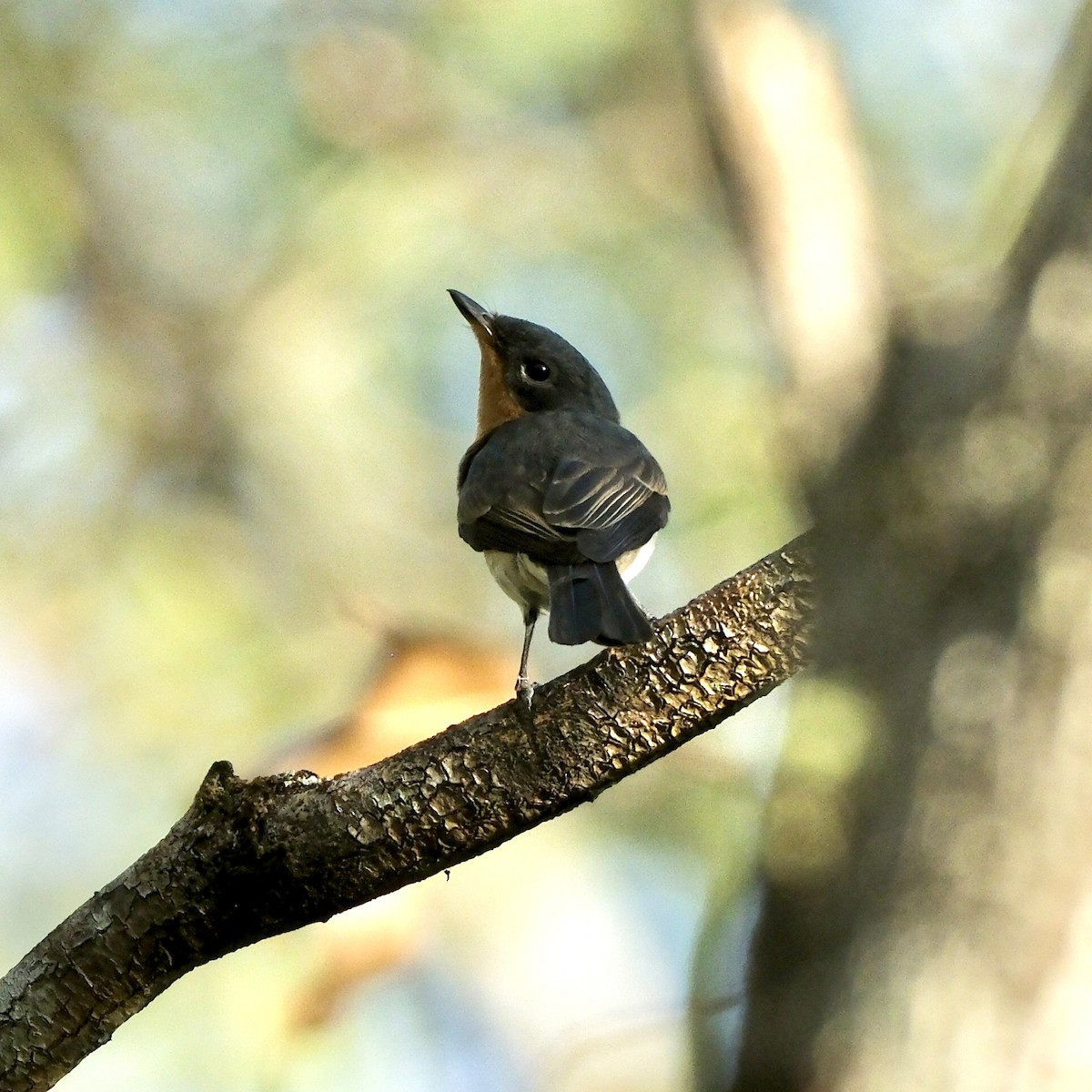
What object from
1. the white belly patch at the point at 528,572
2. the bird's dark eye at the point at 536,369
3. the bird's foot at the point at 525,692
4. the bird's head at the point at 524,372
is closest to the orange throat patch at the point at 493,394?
the bird's head at the point at 524,372

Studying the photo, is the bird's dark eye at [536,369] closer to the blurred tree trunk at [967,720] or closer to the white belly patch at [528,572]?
the white belly patch at [528,572]

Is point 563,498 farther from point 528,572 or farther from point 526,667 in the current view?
point 526,667

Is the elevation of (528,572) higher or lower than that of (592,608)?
higher

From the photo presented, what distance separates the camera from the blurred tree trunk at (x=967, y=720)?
96 centimetres

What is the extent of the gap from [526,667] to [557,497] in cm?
67

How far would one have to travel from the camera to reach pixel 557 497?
15.7 feet

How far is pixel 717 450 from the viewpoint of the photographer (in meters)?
6.04

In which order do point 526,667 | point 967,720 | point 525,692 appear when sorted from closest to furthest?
point 967,720 → point 525,692 → point 526,667

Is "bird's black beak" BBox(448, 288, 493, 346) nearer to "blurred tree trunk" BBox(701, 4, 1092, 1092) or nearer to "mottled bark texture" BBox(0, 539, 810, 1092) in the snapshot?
"mottled bark texture" BBox(0, 539, 810, 1092)

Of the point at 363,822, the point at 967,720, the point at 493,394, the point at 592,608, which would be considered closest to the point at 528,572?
the point at 592,608

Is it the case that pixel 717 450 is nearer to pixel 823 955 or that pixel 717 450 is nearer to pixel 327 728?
pixel 327 728

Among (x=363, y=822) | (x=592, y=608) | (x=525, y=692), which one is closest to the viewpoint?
(x=363, y=822)

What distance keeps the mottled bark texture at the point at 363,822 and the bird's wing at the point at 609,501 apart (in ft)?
3.61

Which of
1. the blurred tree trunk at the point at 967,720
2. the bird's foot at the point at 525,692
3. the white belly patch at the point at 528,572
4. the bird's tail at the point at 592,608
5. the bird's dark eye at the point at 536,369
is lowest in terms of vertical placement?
the blurred tree trunk at the point at 967,720
